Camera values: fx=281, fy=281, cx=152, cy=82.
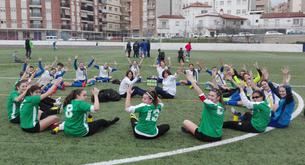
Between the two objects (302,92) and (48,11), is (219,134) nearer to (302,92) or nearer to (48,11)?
(302,92)

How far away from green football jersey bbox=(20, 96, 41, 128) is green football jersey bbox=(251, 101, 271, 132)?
458cm

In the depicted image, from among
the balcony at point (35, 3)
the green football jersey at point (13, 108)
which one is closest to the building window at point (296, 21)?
the balcony at point (35, 3)

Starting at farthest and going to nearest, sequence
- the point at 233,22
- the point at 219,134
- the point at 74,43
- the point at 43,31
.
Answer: the point at 233,22 → the point at 43,31 → the point at 74,43 → the point at 219,134

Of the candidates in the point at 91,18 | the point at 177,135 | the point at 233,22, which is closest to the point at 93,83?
the point at 177,135

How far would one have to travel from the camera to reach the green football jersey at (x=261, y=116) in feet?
19.3

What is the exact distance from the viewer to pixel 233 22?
78.6 m

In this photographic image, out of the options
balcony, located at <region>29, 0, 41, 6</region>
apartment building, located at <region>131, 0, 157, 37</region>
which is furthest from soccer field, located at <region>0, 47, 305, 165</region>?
apartment building, located at <region>131, 0, 157, 37</region>

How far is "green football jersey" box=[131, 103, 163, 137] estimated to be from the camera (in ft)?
18.1

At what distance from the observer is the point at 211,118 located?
18.0 feet

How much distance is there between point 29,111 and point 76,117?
1.09 metres

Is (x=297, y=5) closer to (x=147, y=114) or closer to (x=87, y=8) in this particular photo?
(x=87, y=8)

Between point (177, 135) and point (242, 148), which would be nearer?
point (242, 148)

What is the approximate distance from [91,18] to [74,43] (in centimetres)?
3962

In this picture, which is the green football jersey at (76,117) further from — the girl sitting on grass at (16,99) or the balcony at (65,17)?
the balcony at (65,17)
